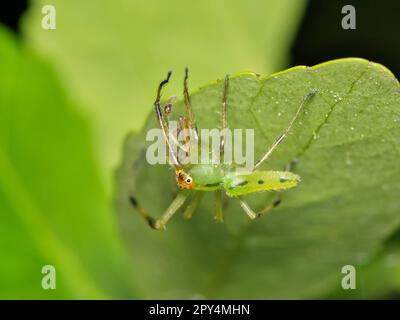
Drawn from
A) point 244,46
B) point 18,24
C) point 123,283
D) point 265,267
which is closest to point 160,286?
point 123,283

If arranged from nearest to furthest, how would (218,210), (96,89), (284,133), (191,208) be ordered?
(284,133) → (218,210) → (191,208) → (96,89)

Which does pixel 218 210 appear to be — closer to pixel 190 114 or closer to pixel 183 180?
pixel 183 180

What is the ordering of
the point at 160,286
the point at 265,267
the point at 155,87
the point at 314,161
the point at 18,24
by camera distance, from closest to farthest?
the point at 314,161, the point at 265,267, the point at 160,286, the point at 155,87, the point at 18,24

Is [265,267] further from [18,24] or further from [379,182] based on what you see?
[18,24]
